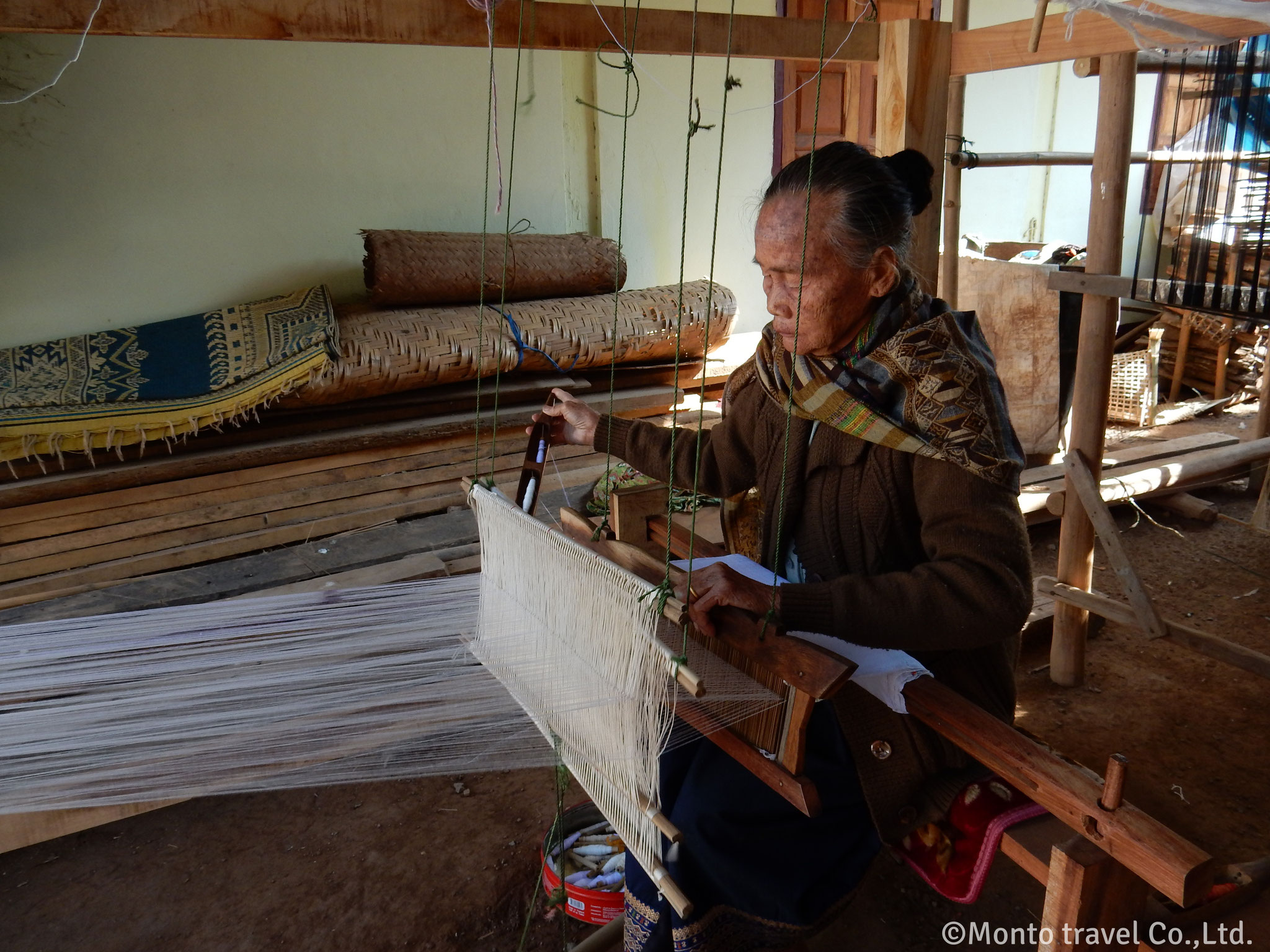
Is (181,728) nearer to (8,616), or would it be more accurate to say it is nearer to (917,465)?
(917,465)

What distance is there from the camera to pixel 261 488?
3.79m

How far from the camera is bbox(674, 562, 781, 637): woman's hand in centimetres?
133

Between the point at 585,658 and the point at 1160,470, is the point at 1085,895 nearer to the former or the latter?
the point at 585,658

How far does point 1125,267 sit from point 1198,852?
396 inches

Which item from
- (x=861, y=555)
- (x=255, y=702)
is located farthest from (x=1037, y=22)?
(x=255, y=702)

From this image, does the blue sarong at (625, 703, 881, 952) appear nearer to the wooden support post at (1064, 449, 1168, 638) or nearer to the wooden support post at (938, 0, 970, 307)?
the wooden support post at (1064, 449, 1168, 638)

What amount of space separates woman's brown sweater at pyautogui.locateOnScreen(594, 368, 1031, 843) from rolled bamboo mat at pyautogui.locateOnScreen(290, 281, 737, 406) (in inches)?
75.5

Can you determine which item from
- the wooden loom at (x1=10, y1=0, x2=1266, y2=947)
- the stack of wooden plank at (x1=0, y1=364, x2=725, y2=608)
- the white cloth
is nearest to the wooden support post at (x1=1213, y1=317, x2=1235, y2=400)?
the wooden loom at (x1=10, y1=0, x2=1266, y2=947)

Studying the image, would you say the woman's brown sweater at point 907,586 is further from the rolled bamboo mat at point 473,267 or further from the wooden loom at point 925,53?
the rolled bamboo mat at point 473,267

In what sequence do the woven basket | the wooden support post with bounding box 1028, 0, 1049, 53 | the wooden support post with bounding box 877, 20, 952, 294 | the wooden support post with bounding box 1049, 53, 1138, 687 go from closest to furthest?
the wooden support post with bounding box 1028, 0, 1049, 53 → the wooden support post with bounding box 877, 20, 952, 294 → the wooden support post with bounding box 1049, 53, 1138, 687 → the woven basket

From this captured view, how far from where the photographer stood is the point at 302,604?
6.36 ft

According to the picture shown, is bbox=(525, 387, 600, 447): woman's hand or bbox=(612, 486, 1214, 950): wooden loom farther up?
bbox=(525, 387, 600, 447): woman's hand

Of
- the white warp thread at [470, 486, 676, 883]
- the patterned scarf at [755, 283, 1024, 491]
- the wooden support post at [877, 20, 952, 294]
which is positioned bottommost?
the white warp thread at [470, 486, 676, 883]

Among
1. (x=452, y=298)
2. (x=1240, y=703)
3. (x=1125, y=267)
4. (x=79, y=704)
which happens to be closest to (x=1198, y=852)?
(x=79, y=704)
